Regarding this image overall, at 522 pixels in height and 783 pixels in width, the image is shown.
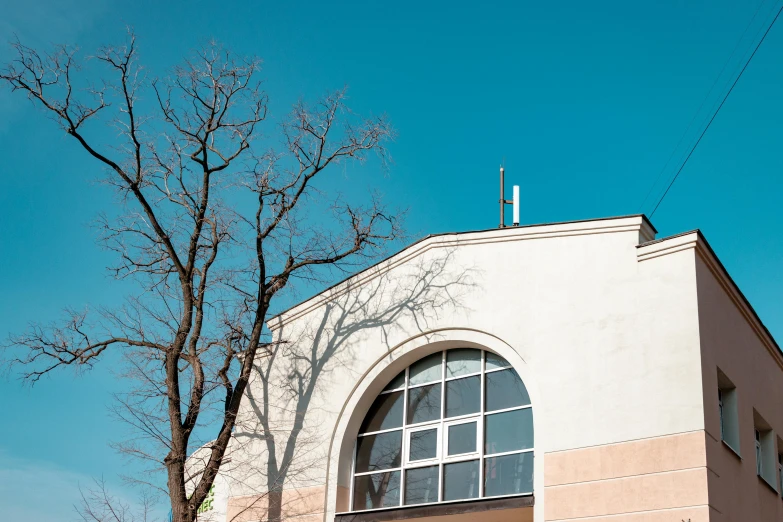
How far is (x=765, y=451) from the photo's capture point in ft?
57.9

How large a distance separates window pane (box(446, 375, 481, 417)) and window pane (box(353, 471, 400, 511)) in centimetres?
167

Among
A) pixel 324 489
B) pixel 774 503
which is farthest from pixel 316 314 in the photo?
pixel 774 503

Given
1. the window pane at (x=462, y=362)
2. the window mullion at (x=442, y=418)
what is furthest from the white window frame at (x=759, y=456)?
the window mullion at (x=442, y=418)

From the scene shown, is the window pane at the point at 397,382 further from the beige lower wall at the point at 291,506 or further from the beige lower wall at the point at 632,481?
the beige lower wall at the point at 632,481

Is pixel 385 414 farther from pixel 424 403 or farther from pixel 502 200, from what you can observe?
pixel 502 200

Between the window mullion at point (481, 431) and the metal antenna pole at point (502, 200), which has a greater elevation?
the metal antenna pole at point (502, 200)

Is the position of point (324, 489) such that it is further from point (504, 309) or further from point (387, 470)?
point (504, 309)

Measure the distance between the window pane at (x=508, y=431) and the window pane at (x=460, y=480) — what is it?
1.49 feet

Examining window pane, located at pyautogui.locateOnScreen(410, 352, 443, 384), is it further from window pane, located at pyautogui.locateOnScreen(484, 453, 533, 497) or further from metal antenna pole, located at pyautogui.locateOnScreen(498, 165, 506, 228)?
metal antenna pole, located at pyautogui.locateOnScreen(498, 165, 506, 228)

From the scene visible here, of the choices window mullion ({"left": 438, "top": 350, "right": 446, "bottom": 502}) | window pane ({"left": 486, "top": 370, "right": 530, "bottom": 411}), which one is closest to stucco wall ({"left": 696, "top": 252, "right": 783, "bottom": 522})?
window pane ({"left": 486, "top": 370, "right": 530, "bottom": 411})

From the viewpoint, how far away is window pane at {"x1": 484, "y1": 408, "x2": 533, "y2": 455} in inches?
648

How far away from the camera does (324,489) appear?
1831 centimetres

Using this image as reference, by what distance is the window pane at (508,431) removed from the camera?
16453mm

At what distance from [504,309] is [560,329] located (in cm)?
130
